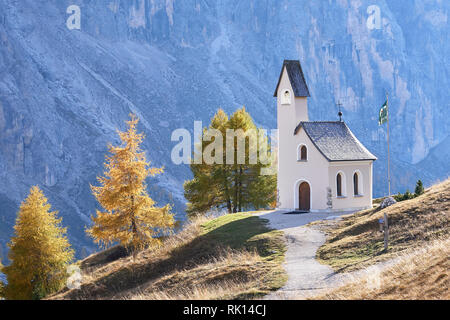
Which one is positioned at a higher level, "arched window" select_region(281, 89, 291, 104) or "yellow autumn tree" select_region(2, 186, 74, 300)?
"arched window" select_region(281, 89, 291, 104)

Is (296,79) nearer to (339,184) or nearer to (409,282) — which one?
(339,184)

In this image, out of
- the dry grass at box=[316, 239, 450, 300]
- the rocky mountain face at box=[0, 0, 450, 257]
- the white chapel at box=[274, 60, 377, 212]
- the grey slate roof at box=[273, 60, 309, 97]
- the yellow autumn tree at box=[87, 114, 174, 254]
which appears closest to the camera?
the dry grass at box=[316, 239, 450, 300]

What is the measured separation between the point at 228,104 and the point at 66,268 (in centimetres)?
14364

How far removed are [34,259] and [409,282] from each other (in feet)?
80.1

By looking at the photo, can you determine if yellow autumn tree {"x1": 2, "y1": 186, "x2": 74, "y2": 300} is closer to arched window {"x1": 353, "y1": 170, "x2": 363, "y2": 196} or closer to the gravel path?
the gravel path

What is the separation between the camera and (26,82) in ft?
528

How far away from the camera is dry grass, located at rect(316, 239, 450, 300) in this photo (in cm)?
1352

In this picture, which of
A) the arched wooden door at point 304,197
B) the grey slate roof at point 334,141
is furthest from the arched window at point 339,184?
the arched wooden door at point 304,197

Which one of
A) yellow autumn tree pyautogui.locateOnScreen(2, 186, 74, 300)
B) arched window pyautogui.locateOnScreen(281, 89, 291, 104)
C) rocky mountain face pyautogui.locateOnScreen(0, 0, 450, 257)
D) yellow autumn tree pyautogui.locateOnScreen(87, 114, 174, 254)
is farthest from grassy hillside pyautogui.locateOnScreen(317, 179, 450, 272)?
rocky mountain face pyautogui.locateOnScreen(0, 0, 450, 257)

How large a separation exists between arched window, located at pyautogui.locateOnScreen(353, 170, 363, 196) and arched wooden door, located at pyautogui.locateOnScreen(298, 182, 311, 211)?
334 cm

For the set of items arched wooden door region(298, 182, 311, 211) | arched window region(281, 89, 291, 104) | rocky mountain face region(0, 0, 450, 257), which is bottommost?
arched wooden door region(298, 182, 311, 211)

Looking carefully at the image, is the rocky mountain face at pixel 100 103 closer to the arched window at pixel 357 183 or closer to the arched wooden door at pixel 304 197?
the arched wooden door at pixel 304 197

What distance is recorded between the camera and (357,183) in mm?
39188
